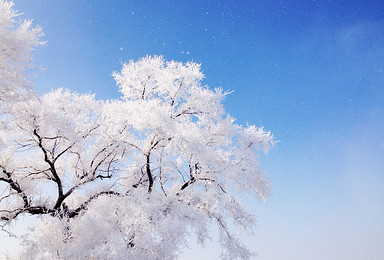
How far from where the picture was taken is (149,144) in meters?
12.6

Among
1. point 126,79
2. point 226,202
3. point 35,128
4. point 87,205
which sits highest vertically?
point 126,79

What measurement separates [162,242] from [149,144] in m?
4.14

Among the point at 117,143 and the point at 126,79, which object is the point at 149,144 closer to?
the point at 117,143

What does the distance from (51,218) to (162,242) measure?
515 centimetres

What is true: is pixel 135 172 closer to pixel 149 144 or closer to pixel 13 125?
pixel 149 144

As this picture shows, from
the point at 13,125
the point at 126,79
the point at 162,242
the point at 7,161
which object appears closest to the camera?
the point at 162,242

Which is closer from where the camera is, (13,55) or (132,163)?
(13,55)

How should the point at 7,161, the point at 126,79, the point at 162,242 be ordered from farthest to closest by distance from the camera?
the point at 126,79 < the point at 7,161 < the point at 162,242

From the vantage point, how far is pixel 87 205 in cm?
1354

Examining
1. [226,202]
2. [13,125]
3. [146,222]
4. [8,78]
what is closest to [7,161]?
[13,125]

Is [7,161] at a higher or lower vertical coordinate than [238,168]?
higher

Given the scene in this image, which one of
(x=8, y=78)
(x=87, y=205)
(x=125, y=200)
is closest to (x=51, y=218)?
(x=87, y=205)

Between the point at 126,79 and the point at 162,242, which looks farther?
the point at 126,79

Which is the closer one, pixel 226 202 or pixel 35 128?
pixel 35 128
